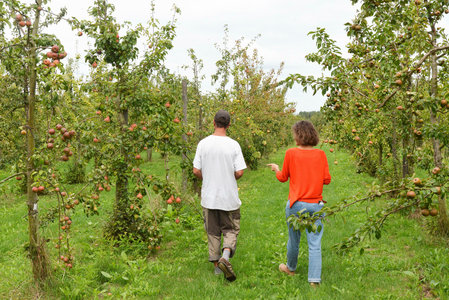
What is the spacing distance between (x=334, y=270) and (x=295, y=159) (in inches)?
66.4

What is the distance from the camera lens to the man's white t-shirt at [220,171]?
4.16 meters

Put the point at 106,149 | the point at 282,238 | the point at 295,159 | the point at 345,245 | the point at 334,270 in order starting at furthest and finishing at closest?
the point at 282,238
the point at 106,149
the point at 334,270
the point at 295,159
the point at 345,245

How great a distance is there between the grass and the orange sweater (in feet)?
2.33

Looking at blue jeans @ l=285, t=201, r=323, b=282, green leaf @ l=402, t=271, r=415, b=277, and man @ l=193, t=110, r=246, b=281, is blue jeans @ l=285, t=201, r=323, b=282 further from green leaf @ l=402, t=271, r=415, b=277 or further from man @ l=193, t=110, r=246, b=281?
green leaf @ l=402, t=271, r=415, b=277

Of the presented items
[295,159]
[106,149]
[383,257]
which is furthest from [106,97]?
[383,257]

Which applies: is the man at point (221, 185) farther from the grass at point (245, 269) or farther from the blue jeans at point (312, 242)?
the blue jeans at point (312, 242)

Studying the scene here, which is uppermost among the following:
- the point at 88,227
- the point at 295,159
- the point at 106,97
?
the point at 106,97

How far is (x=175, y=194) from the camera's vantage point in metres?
4.75

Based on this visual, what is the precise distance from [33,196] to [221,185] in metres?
2.17

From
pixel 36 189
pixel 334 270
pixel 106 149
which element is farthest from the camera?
pixel 106 149

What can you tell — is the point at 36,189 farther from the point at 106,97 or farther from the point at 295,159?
the point at 295,159

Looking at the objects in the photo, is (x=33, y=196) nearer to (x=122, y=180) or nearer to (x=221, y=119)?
(x=122, y=180)

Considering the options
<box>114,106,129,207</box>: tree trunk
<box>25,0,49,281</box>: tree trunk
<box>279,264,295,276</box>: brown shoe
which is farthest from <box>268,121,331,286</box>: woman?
<box>25,0,49,281</box>: tree trunk

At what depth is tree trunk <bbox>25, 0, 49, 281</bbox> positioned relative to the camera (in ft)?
11.9
